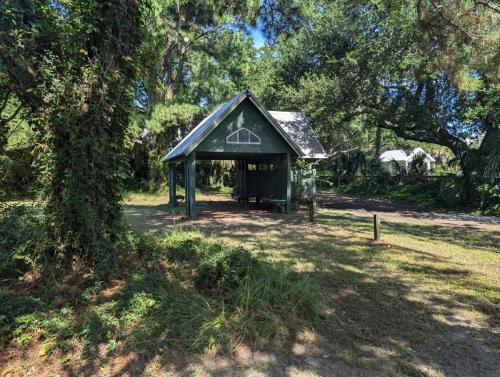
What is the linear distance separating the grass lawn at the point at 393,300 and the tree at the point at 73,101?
3142 millimetres

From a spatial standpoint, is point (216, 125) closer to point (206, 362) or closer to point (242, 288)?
point (242, 288)

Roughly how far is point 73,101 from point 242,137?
31.9 ft

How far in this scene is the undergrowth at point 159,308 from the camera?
12.5ft

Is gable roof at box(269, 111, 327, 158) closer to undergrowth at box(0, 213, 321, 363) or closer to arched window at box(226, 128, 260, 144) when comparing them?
A: arched window at box(226, 128, 260, 144)

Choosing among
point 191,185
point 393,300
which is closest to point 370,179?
point 191,185

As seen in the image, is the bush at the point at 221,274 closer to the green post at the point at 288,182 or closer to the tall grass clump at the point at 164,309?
the tall grass clump at the point at 164,309

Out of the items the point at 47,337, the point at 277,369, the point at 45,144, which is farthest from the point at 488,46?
the point at 47,337

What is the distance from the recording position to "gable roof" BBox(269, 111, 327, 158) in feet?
60.2

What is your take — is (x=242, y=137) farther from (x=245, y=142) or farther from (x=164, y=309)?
(x=164, y=309)

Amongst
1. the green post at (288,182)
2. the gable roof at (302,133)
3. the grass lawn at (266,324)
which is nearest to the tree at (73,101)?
the grass lawn at (266,324)

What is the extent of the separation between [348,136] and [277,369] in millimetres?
37257

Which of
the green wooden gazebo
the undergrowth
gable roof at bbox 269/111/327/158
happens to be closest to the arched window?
the green wooden gazebo

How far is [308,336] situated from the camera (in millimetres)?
4105

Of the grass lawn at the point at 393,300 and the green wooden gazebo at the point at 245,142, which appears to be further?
the green wooden gazebo at the point at 245,142
